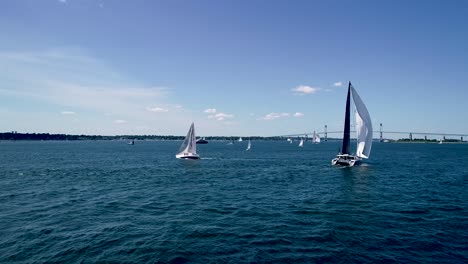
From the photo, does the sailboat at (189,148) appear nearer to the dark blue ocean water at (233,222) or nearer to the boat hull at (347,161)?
the boat hull at (347,161)

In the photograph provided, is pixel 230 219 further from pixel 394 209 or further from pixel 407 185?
pixel 407 185

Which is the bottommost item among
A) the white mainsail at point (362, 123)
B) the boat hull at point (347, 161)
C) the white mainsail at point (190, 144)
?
the boat hull at point (347, 161)

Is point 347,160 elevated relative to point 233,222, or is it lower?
elevated

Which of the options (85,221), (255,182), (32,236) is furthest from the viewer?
(255,182)

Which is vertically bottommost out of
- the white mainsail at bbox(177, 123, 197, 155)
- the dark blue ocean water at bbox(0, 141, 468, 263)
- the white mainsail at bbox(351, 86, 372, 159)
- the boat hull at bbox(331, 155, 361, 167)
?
the dark blue ocean water at bbox(0, 141, 468, 263)

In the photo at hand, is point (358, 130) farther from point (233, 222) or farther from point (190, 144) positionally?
point (233, 222)

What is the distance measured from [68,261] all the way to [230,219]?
1425 centimetres

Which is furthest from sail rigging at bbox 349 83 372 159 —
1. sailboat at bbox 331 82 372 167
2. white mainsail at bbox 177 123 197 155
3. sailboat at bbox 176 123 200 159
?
sailboat at bbox 176 123 200 159

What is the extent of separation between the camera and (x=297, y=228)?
26719 mm

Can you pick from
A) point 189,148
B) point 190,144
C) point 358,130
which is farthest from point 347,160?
point 189,148

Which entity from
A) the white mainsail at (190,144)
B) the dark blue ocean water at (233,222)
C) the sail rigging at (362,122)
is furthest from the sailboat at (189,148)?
the sail rigging at (362,122)

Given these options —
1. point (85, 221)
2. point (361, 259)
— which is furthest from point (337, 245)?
point (85, 221)

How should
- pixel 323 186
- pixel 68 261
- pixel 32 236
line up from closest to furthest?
pixel 68 261, pixel 32 236, pixel 323 186

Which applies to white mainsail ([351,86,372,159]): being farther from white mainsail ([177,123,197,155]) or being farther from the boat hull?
white mainsail ([177,123,197,155])
